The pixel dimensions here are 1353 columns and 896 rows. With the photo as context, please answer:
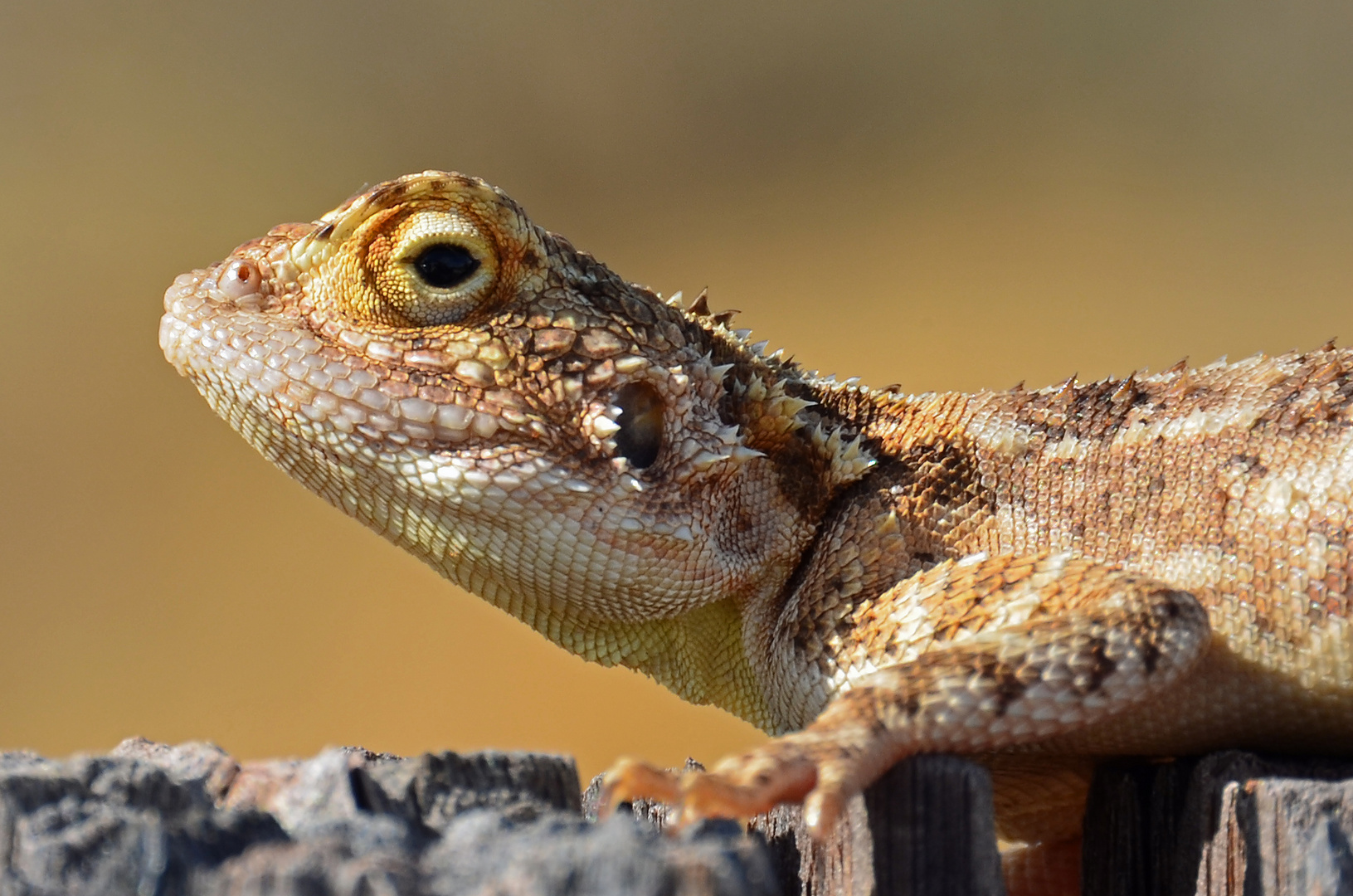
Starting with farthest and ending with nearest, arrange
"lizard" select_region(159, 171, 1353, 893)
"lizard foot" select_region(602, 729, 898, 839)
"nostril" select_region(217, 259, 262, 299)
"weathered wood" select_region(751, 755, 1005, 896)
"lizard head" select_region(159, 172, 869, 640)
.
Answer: "nostril" select_region(217, 259, 262, 299) < "lizard head" select_region(159, 172, 869, 640) < "lizard" select_region(159, 171, 1353, 893) < "weathered wood" select_region(751, 755, 1005, 896) < "lizard foot" select_region(602, 729, 898, 839)

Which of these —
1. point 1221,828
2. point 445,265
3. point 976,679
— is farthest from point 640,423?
point 1221,828

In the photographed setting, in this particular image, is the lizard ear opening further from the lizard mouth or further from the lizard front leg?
the lizard front leg

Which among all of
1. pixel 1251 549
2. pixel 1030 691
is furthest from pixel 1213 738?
pixel 1030 691

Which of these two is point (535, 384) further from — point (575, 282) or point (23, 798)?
point (23, 798)

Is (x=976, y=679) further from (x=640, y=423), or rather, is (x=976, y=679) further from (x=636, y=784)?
(x=640, y=423)

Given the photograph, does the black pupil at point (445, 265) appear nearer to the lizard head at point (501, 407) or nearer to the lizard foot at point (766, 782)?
the lizard head at point (501, 407)

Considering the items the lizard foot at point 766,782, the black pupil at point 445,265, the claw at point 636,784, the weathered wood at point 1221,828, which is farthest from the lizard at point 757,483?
the claw at point 636,784

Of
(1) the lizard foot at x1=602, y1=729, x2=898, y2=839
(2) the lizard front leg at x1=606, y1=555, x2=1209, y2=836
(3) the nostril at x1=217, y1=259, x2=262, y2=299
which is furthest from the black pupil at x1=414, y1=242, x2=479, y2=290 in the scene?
(1) the lizard foot at x1=602, y1=729, x2=898, y2=839
